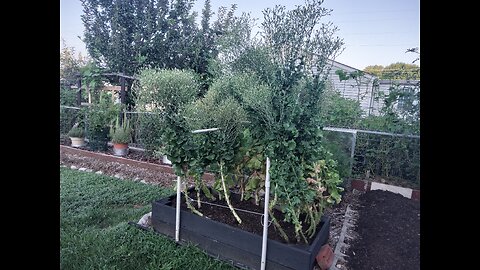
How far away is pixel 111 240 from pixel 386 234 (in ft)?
5.30

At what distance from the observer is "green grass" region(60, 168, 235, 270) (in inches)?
53.5

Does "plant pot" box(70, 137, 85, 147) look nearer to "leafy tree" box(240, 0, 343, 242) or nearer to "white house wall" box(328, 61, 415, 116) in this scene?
"leafy tree" box(240, 0, 343, 242)

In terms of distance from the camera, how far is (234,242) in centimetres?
143

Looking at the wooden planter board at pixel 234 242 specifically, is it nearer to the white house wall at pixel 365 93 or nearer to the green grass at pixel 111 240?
the green grass at pixel 111 240

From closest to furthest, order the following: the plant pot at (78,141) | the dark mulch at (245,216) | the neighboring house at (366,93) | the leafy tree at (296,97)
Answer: the leafy tree at (296,97) < the dark mulch at (245,216) < the neighboring house at (366,93) < the plant pot at (78,141)

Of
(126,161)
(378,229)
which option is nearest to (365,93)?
(378,229)

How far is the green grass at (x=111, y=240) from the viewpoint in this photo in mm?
1359

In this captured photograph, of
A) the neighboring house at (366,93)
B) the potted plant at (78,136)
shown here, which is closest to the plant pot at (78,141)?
the potted plant at (78,136)

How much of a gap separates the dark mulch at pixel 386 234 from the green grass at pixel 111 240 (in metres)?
0.74

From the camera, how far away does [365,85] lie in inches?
109

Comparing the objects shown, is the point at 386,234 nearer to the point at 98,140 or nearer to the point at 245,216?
the point at 245,216

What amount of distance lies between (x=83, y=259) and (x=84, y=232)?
0.31 m
